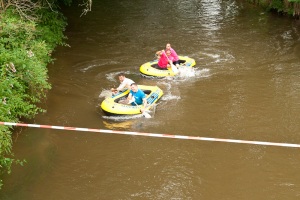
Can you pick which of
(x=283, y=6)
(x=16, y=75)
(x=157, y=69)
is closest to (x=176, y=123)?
(x=157, y=69)

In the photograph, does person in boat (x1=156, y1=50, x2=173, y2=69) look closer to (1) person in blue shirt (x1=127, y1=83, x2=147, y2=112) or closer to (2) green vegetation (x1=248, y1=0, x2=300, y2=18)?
(1) person in blue shirt (x1=127, y1=83, x2=147, y2=112)

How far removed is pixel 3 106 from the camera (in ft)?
27.7

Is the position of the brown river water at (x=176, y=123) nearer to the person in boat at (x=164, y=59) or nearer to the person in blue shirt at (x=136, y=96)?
the person in blue shirt at (x=136, y=96)

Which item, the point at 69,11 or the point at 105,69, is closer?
the point at 105,69

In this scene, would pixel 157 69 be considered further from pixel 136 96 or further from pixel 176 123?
pixel 176 123

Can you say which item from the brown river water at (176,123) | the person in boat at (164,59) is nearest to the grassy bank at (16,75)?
the brown river water at (176,123)

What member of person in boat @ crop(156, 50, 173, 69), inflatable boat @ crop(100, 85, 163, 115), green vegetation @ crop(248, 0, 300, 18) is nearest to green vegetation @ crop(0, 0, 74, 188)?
inflatable boat @ crop(100, 85, 163, 115)

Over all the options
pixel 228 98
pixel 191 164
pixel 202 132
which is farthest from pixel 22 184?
pixel 228 98

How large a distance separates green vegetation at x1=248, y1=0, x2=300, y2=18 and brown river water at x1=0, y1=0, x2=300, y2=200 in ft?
4.14

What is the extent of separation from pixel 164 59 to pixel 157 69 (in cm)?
42

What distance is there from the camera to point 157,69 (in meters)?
13.5

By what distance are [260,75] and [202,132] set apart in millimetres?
4473

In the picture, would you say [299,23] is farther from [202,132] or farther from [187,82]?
→ [202,132]

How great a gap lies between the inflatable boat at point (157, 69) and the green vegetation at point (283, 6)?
7.48 m
